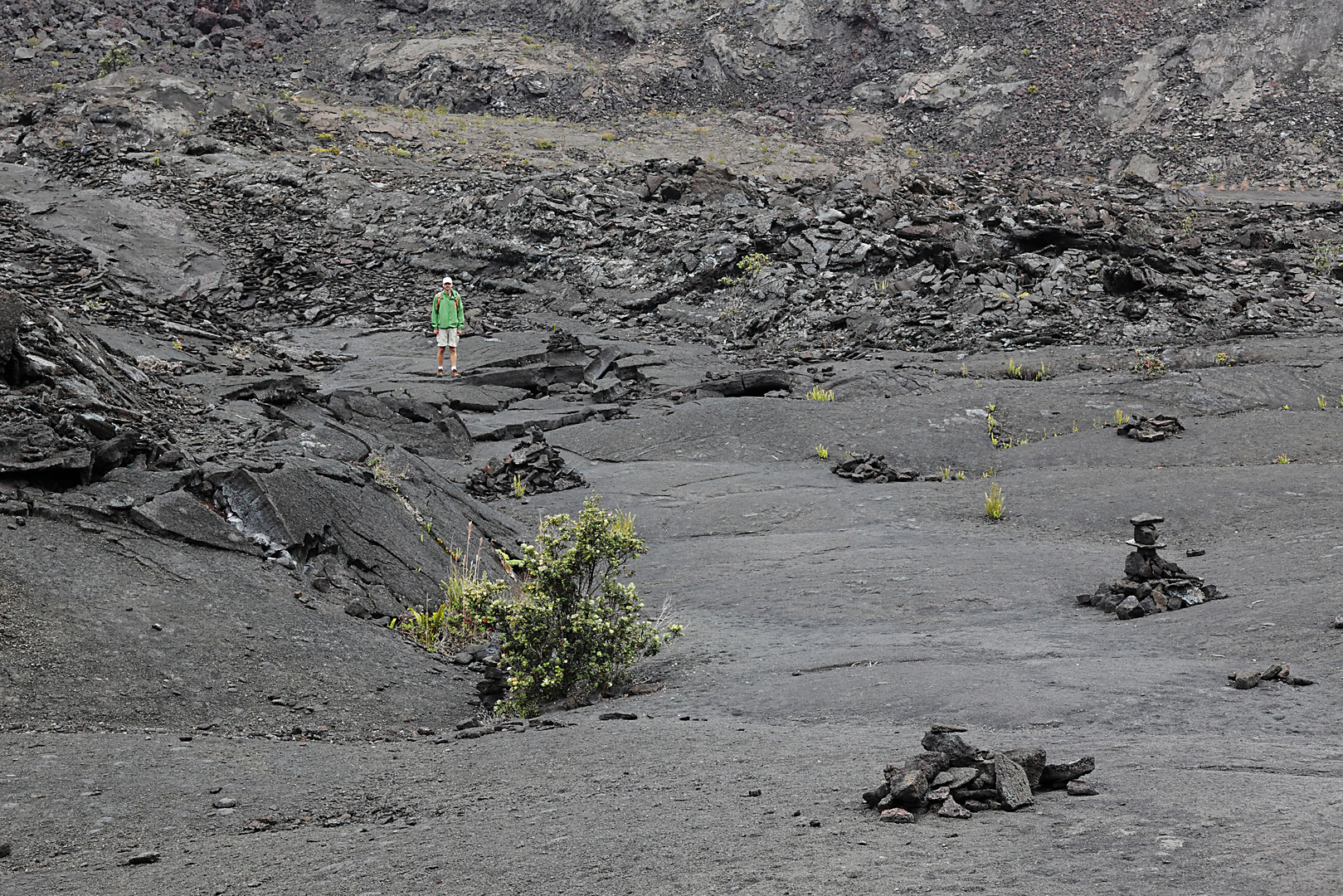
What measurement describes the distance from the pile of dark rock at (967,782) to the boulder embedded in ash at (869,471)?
8.77 meters

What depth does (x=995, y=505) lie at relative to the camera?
33.2 ft

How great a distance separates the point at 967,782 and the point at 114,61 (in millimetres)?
40822

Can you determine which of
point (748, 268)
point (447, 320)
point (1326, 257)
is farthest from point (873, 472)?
point (1326, 257)

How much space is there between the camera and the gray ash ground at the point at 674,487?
359cm

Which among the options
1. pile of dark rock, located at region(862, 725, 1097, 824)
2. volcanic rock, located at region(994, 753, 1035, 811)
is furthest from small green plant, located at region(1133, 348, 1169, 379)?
volcanic rock, located at region(994, 753, 1035, 811)

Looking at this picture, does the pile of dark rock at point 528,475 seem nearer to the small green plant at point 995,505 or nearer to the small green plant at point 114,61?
the small green plant at point 995,505

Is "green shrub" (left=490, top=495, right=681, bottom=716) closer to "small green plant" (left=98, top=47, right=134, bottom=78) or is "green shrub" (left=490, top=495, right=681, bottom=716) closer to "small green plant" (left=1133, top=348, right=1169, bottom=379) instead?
"small green plant" (left=1133, top=348, right=1169, bottom=379)

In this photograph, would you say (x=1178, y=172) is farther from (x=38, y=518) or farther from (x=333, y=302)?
(x=38, y=518)

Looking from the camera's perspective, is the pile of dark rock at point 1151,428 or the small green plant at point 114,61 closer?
the pile of dark rock at point 1151,428

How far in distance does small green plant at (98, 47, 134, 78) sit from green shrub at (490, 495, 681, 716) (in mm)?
35056

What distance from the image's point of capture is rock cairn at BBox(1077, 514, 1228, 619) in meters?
6.86

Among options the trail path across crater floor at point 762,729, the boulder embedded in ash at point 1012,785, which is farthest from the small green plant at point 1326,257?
the boulder embedded in ash at point 1012,785

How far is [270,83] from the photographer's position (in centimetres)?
3972

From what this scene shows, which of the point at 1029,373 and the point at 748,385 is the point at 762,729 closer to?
the point at 748,385
